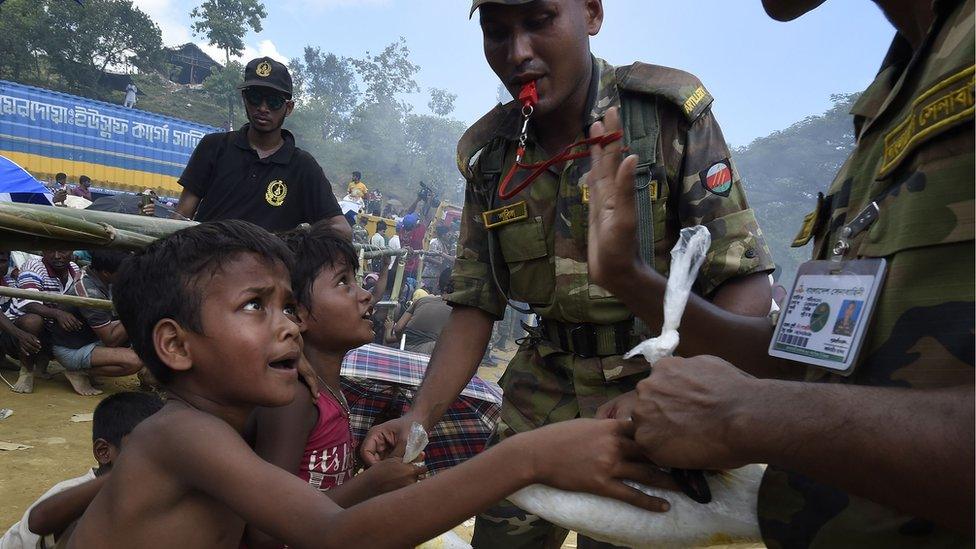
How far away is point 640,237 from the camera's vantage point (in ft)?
6.75

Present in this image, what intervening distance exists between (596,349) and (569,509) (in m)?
1.02

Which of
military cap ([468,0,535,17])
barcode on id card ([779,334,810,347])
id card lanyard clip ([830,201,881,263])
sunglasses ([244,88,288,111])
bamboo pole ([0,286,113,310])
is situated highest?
military cap ([468,0,535,17])

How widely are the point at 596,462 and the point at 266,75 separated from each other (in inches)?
173

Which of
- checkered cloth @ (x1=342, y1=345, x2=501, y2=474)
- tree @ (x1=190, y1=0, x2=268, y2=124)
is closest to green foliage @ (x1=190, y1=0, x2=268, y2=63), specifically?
tree @ (x1=190, y1=0, x2=268, y2=124)

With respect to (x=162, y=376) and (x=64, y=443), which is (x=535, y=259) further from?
(x=64, y=443)

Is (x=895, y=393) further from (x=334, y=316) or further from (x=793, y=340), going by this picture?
(x=334, y=316)

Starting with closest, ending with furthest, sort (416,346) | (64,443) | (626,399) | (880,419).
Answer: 1. (880,419)
2. (626,399)
3. (64,443)
4. (416,346)

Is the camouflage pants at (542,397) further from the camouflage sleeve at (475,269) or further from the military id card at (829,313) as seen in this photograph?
the military id card at (829,313)

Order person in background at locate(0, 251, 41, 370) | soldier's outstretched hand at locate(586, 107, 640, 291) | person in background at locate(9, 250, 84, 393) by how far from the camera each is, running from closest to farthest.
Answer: soldier's outstretched hand at locate(586, 107, 640, 291) < person in background at locate(0, 251, 41, 370) < person in background at locate(9, 250, 84, 393)

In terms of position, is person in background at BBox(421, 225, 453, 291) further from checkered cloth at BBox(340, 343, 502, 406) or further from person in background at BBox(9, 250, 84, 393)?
checkered cloth at BBox(340, 343, 502, 406)

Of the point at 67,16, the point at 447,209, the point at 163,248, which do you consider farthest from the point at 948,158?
the point at 67,16

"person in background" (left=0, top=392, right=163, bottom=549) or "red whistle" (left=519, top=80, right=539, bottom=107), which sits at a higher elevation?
"red whistle" (left=519, top=80, right=539, bottom=107)

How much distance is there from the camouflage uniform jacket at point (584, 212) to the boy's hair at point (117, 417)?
1587mm

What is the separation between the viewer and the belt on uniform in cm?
217
